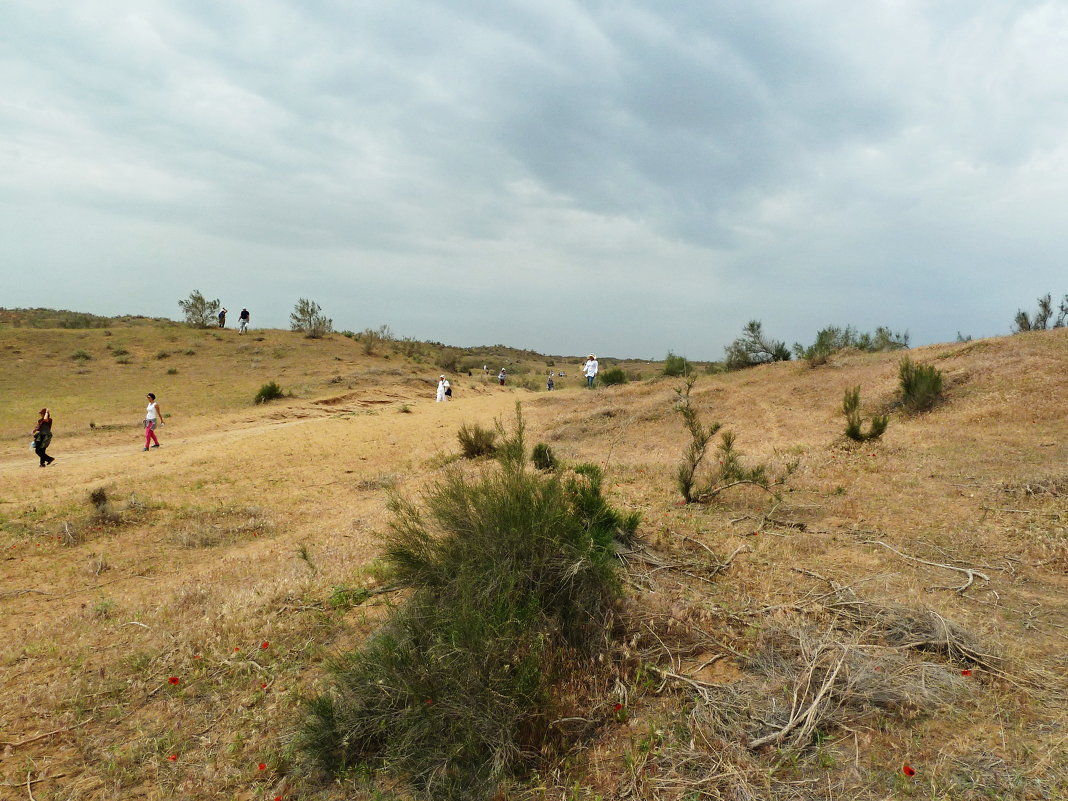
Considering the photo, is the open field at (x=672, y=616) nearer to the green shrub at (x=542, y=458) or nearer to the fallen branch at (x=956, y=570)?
the fallen branch at (x=956, y=570)

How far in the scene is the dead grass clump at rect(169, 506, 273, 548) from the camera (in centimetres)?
802

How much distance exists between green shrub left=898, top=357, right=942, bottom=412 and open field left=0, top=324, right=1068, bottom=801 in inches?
20.9

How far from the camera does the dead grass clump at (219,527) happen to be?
802 centimetres

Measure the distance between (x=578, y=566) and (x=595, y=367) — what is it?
22.9 meters

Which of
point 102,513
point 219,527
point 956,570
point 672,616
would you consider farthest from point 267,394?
point 956,570

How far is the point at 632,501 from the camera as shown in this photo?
793cm

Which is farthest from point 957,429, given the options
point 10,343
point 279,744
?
point 10,343

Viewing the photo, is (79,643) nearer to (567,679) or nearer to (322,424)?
(567,679)

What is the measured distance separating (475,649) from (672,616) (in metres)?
1.65

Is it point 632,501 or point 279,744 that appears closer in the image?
point 279,744

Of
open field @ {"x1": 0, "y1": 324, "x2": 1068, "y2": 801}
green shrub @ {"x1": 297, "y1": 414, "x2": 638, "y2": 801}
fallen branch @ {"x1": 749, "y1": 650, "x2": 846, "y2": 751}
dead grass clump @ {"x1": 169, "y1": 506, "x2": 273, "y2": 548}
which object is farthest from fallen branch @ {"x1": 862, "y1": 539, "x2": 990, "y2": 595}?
dead grass clump @ {"x1": 169, "y1": 506, "x2": 273, "y2": 548}

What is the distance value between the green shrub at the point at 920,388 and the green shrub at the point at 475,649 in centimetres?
1136

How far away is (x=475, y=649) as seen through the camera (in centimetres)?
332

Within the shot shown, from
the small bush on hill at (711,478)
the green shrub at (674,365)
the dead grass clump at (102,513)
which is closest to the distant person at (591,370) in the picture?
the green shrub at (674,365)
